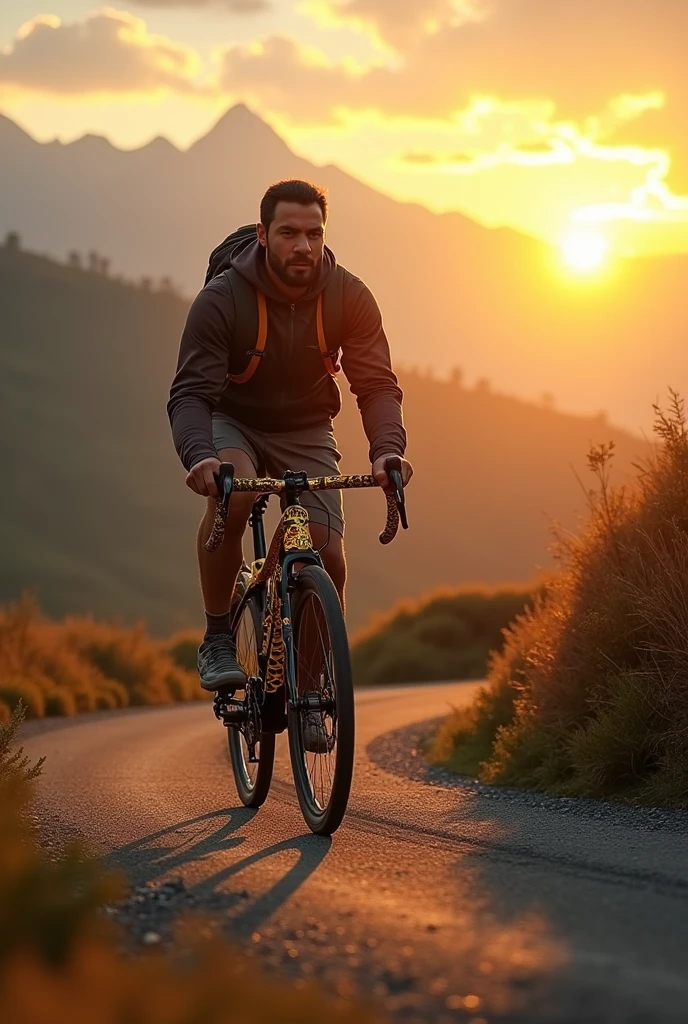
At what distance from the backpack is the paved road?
1933 millimetres

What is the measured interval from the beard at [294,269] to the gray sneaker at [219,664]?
1676 millimetres

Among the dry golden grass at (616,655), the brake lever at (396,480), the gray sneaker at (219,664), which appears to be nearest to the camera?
the brake lever at (396,480)

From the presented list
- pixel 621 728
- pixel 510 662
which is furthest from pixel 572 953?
pixel 510 662

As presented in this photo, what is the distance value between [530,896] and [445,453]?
119791 mm

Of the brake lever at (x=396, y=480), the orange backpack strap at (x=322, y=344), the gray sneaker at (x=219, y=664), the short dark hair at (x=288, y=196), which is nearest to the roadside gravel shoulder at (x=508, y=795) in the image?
the gray sneaker at (x=219, y=664)

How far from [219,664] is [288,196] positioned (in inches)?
81.6

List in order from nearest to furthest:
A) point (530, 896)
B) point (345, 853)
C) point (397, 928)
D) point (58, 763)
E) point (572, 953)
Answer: point (572, 953) → point (397, 928) → point (530, 896) → point (345, 853) → point (58, 763)

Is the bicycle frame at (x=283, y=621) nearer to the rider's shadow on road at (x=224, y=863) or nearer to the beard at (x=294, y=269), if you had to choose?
the rider's shadow on road at (x=224, y=863)

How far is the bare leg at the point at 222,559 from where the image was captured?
6.83m

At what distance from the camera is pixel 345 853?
17.6 feet

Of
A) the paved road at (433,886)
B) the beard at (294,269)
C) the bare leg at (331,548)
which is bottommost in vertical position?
the paved road at (433,886)

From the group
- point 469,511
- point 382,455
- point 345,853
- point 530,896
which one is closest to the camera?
point 530,896

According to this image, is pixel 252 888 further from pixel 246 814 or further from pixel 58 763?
pixel 58 763

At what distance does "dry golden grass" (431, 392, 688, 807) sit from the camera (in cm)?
709
